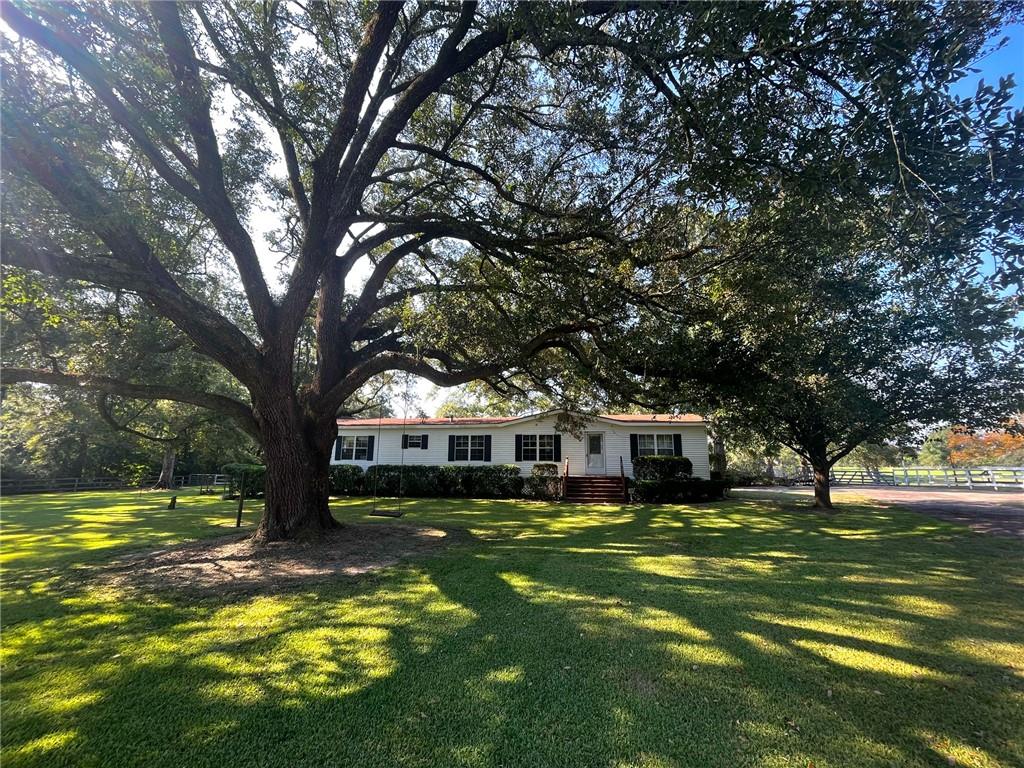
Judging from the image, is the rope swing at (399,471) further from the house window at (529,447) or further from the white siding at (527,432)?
the house window at (529,447)

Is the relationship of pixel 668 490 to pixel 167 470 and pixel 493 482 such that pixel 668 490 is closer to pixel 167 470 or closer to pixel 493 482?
pixel 493 482

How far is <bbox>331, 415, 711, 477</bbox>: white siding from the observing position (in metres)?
19.3

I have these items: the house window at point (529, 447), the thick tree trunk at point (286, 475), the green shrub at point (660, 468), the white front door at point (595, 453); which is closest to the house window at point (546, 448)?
the house window at point (529, 447)

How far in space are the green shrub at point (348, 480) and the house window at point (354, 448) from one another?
2654 millimetres

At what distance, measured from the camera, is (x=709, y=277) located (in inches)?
299

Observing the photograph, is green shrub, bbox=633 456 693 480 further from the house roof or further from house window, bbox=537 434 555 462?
house window, bbox=537 434 555 462

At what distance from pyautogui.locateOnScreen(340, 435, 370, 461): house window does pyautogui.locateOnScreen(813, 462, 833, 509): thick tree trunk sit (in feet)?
62.9

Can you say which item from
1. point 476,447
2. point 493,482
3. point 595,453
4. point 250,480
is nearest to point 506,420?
point 476,447

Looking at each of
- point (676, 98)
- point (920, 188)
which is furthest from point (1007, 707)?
point (676, 98)

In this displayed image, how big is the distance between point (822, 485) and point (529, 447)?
11159 millimetres

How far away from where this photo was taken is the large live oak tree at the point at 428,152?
3.72 metres

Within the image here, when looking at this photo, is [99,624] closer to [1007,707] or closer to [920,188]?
[1007,707]

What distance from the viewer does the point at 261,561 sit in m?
6.91

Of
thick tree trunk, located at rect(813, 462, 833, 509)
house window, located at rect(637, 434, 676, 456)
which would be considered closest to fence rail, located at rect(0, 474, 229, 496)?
house window, located at rect(637, 434, 676, 456)
